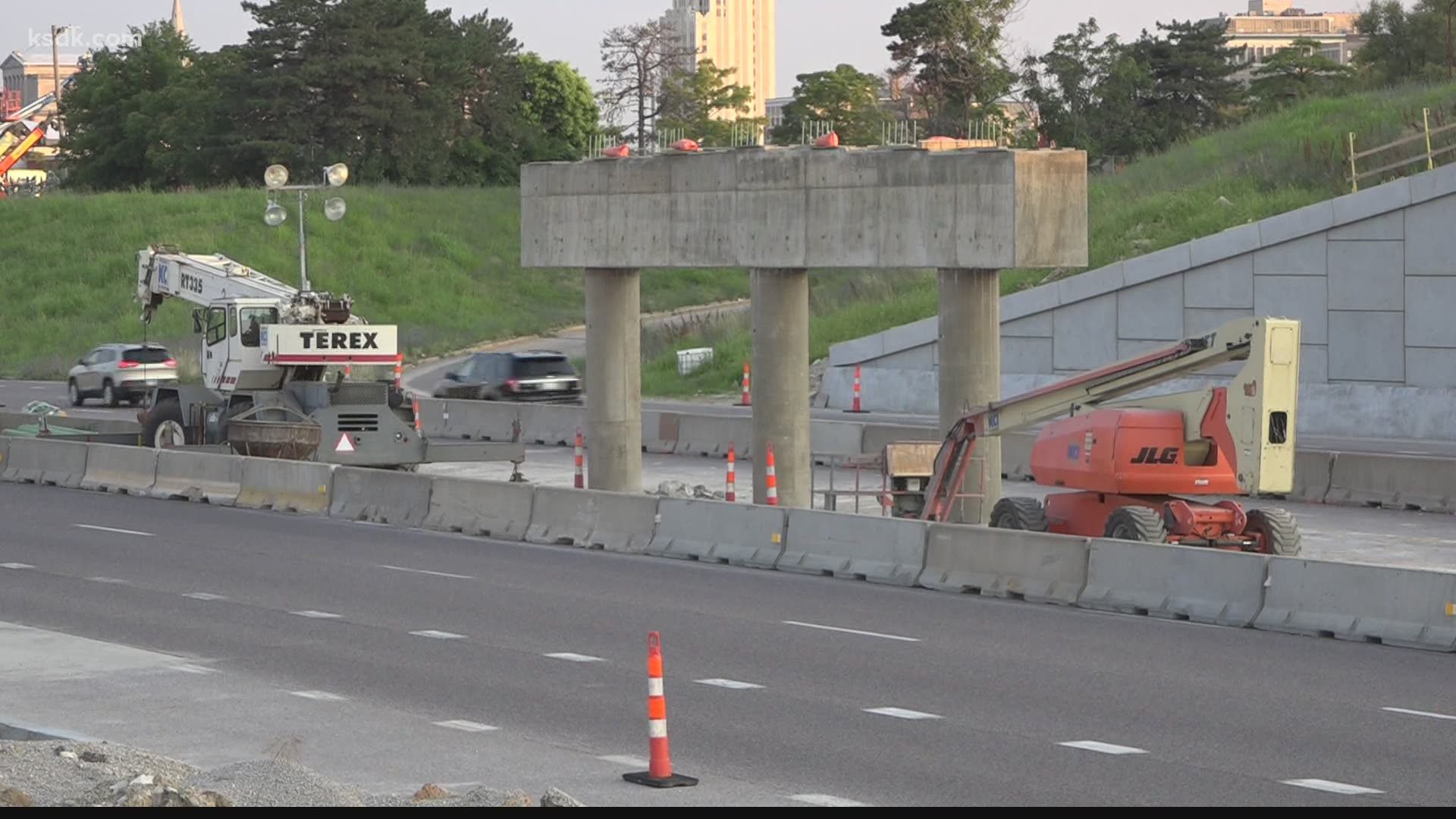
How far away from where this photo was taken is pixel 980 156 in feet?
81.6

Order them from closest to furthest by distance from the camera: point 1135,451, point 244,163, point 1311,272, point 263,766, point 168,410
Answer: point 263,766 → point 1135,451 → point 168,410 → point 1311,272 → point 244,163

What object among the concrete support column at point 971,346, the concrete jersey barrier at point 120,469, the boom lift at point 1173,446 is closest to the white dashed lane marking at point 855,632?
the boom lift at point 1173,446

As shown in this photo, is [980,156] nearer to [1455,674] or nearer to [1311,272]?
[1455,674]

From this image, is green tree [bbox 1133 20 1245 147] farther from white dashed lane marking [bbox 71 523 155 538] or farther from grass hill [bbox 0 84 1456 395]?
white dashed lane marking [bbox 71 523 155 538]

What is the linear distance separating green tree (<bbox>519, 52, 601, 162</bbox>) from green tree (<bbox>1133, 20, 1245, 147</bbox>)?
34848mm

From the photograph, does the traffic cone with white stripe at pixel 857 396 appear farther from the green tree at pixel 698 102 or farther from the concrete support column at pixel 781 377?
the green tree at pixel 698 102

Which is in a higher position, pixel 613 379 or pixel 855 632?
pixel 613 379

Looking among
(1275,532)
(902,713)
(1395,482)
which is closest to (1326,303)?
(1395,482)

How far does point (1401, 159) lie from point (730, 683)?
41873 mm

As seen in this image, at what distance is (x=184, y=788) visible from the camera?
9.80 metres

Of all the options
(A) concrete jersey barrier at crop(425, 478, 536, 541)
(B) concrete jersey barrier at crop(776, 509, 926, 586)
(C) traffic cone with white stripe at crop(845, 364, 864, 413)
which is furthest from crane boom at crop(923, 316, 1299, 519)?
(C) traffic cone with white stripe at crop(845, 364, 864, 413)

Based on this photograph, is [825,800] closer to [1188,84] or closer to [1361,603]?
[1361,603]
